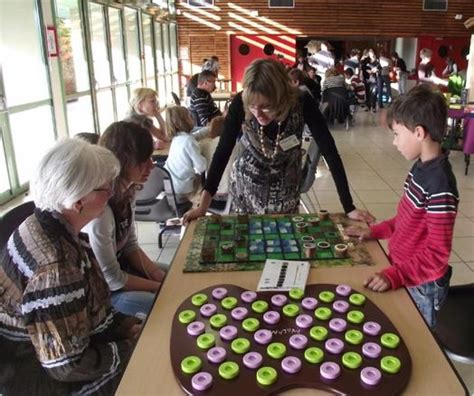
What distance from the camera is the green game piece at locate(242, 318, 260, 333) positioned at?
1052 millimetres

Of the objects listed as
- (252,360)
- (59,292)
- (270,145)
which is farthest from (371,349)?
(270,145)

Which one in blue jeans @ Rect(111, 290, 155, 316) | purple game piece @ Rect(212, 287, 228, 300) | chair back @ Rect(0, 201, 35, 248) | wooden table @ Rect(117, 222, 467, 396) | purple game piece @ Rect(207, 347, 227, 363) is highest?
chair back @ Rect(0, 201, 35, 248)

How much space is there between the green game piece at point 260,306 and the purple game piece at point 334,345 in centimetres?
19

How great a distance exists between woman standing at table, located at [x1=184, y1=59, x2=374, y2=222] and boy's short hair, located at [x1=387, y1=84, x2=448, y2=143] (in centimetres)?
45

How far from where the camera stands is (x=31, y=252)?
110 centimetres

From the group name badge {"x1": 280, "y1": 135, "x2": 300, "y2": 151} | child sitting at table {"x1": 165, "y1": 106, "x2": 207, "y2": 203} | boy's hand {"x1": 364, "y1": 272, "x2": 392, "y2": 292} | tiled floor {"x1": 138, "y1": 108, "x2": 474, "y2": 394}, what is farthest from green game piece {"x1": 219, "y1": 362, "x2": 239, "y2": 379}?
child sitting at table {"x1": 165, "y1": 106, "x2": 207, "y2": 203}

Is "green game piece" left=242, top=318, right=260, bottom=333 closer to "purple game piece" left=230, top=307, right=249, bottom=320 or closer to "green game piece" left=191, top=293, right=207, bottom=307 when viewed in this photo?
"purple game piece" left=230, top=307, right=249, bottom=320

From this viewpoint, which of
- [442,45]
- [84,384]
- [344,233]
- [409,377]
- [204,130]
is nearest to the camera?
[409,377]

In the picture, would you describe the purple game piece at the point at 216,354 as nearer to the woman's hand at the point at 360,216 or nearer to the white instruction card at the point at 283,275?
the white instruction card at the point at 283,275

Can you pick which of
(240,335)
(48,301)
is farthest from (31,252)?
(240,335)

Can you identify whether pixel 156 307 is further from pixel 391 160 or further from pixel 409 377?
pixel 391 160

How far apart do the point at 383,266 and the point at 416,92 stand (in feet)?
1.87

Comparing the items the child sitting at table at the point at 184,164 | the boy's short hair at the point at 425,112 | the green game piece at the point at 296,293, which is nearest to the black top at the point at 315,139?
the boy's short hair at the point at 425,112

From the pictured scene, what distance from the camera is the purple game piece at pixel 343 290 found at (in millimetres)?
1193
